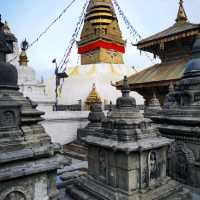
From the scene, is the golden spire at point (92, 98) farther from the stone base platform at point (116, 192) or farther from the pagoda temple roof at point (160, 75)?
the stone base platform at point (116, 192)

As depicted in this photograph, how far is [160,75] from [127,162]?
10.4 meters

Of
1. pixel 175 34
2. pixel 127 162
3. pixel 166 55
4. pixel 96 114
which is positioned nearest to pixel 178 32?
pixel 175 34

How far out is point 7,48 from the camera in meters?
5.10

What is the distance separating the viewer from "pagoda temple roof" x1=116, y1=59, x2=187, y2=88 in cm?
1387

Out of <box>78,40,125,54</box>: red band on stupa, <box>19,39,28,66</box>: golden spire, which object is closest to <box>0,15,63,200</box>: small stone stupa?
<box>19,39,28,66</box>: golden spire

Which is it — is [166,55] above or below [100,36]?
below

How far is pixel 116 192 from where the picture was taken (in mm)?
5508

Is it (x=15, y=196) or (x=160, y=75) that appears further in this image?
(x=160, y=75)

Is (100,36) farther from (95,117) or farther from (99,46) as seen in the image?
(95,117)

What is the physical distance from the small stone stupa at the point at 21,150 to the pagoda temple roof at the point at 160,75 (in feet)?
32.0

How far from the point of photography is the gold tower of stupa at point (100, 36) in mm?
26505

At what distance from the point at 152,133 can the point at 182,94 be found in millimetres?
2683

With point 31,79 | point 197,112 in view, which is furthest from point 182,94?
point 31,79

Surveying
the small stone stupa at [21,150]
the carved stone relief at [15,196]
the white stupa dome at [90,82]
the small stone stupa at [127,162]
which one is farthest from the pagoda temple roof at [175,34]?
the carved stone relief at [15,196]
